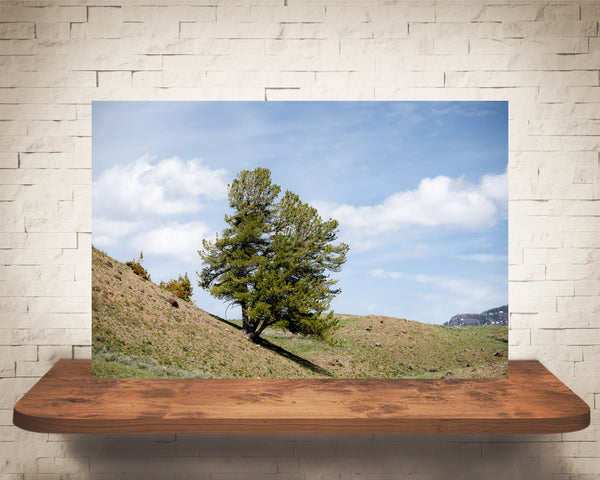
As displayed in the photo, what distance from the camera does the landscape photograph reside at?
2.30 metres

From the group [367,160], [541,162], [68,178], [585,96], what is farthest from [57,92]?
[585,96]

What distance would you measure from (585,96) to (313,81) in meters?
1.39

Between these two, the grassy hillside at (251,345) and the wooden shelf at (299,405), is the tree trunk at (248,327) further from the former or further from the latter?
the wooden shelf at (299,405)

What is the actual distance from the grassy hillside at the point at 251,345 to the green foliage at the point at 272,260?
0.33 ft

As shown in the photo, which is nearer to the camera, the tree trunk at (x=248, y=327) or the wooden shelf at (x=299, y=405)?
the wooden shelf at (x=299, y=405)

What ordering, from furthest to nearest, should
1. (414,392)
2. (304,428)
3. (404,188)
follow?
(404,188), (414,392), (304,428)

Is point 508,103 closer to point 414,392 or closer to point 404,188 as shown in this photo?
point 404,188

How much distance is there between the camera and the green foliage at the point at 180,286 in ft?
7.53

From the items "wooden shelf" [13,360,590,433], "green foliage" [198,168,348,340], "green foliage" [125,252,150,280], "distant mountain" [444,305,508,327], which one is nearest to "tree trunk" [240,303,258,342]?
"green foliage" [198,168,348,340]

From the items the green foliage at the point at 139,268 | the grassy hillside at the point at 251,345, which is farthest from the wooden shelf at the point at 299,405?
the green foliage at the point at 139,268

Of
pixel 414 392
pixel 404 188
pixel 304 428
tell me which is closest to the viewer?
pixel 304 428

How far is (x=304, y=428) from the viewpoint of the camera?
5.78 feet

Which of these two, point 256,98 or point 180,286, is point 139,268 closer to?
point 180,286

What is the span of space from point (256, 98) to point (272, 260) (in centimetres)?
84
